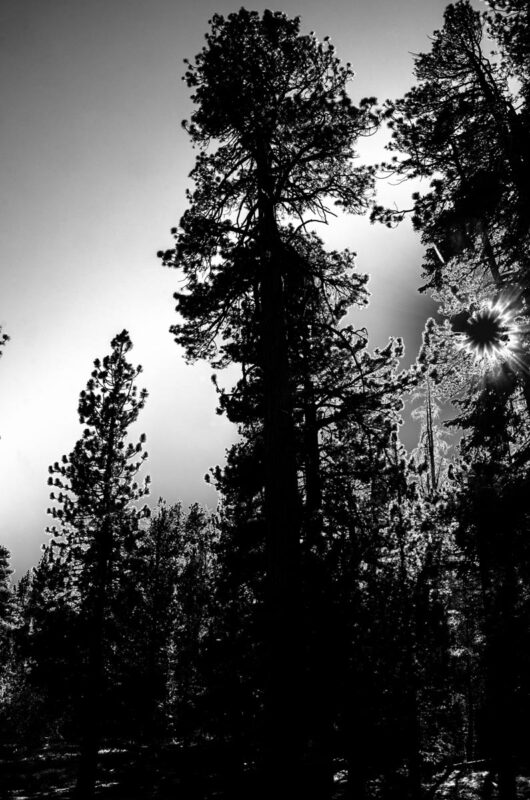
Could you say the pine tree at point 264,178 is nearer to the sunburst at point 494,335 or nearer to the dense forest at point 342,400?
the dense forest at point 342,400

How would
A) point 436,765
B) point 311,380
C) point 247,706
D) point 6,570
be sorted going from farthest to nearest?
point 6,570
point 436,765
point 311,380
point 247,706

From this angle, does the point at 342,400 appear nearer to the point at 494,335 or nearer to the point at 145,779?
the point at 494,335

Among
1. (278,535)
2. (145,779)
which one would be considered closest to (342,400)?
(278,535)

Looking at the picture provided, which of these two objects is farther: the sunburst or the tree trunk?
the sunburst

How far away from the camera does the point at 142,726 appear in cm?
1597

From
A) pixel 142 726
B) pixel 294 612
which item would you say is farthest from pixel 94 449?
pixel 294 612

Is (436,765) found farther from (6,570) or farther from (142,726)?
(6,570)

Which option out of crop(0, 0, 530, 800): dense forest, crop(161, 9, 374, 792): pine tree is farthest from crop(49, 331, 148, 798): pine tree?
crop(161, 9, 374, 792): pine tree

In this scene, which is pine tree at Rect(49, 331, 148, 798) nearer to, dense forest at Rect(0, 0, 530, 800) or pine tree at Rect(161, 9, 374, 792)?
dense forest at Rect(0, 0, 530, 800)

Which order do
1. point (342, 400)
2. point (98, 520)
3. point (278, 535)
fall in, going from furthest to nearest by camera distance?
point (98, 520)
point (342, 400)
point (278, 535)

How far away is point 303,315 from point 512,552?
572 cm

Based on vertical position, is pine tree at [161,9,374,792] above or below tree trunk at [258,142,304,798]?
above

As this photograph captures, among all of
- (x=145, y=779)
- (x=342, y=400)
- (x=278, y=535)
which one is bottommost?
(x=145, y=779)

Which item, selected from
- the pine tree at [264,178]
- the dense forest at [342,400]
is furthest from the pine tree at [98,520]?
the pine tree at [264,178]
